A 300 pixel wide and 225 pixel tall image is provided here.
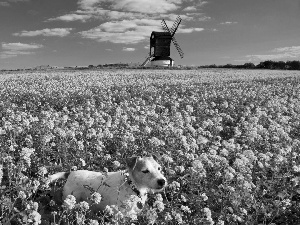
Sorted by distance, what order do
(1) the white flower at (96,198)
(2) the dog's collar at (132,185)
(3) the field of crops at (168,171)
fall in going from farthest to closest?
(2) the dog's collar at (132,185) < (3) the field of crops at (168,171) < (1) the white flower at (96,198)

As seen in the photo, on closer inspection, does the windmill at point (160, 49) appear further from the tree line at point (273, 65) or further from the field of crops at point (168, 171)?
the field of crops at point (168, 171)

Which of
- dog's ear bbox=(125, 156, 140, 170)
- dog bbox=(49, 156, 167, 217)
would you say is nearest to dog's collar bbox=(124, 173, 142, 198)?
dog bbox=(49, 156, 167, 217)

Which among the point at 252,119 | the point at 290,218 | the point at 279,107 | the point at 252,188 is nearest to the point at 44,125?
the point at 252,188

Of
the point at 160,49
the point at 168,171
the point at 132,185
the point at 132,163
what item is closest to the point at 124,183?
the point at 132,185

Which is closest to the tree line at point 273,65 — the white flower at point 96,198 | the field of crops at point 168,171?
the field of crops at point 168,171

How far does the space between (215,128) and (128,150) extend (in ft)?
11.8

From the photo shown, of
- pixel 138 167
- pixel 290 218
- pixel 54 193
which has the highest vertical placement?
pixel 138 167

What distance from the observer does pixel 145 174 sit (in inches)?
213

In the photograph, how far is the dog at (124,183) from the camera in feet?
17.6

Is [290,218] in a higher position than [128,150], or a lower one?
lower

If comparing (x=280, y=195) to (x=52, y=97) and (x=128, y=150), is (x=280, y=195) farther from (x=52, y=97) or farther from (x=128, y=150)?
(x=52, y=97)

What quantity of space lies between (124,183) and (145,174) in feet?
1.38

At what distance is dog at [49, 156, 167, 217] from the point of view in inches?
212

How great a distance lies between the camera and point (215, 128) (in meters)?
11.1
